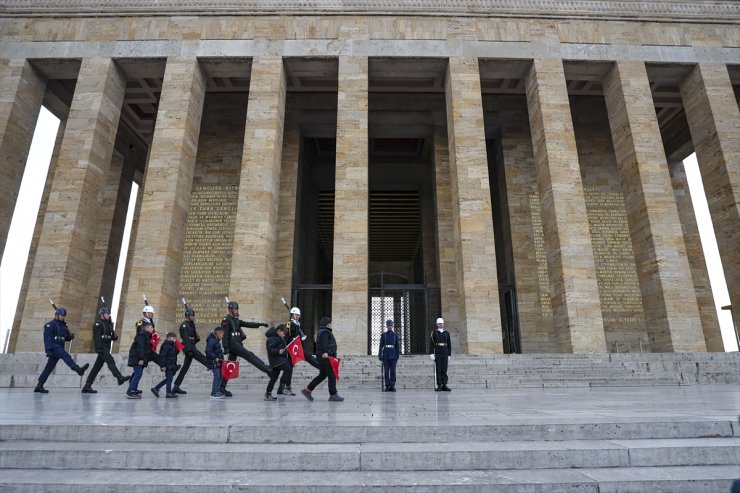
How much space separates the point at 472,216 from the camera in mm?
14867

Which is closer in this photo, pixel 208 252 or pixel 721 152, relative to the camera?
pixel 721 152

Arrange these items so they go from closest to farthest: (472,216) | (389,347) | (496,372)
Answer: (389,347)
(496,372)
(472,216)

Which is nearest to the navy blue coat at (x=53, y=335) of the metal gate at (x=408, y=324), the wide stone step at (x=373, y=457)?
the wide stone step at (x=373, y=457)

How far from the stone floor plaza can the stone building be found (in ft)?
30.7

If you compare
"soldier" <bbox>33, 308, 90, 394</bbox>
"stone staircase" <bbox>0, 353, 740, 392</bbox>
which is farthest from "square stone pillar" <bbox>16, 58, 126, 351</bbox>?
"soldier" <bbox>33, 308, 90, 394</bbox>

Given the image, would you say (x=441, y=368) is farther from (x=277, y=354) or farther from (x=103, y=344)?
(x=103, y=344)

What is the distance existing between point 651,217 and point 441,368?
9.94 meters

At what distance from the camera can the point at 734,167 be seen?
1557 cm

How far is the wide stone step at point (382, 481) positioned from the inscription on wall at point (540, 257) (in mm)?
A: 14686

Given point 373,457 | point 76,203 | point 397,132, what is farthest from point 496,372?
point 76,203

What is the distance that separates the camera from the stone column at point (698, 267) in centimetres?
1804

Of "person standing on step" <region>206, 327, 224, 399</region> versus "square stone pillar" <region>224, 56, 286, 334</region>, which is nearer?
"person standing on step" <region>206, 327, 224, 399</region>

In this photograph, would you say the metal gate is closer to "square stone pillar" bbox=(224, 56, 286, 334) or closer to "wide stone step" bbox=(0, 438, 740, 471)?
"square stone pillar" bbox=(224, 56, 286, 334)

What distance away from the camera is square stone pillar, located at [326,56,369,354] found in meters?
14.0
